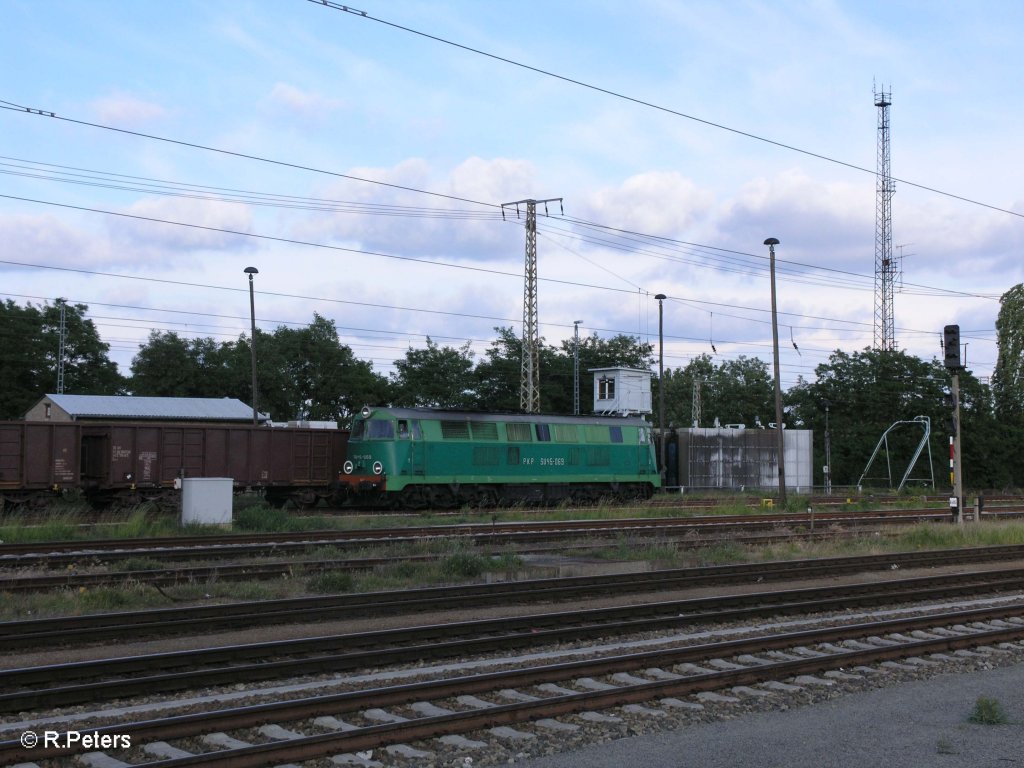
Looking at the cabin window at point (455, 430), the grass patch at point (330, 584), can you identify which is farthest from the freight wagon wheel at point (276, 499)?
the grass patch at point (330, 584)


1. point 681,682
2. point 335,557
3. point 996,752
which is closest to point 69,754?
point 681,682

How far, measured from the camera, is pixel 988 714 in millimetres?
8141

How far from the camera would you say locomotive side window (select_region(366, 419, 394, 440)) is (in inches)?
1211

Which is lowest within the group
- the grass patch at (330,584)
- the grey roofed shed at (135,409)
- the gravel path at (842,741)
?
the gravel path at (842,741)

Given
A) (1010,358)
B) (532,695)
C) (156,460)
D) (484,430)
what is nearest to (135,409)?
(156,460)

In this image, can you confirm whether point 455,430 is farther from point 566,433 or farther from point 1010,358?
point 1010,358

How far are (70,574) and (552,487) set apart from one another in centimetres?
2068

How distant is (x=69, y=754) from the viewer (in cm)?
686

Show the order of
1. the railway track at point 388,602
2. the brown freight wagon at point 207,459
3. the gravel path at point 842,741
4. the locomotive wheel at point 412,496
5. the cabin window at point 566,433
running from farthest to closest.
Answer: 1. the cabin window at point 566,433
2. the locomotive wheel at point 412,496
3. the brown freight wagon at point 207,459
4. the railway track at point 388,602
5. the gravel path at point 842,741

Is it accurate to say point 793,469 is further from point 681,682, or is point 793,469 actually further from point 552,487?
point 681,682

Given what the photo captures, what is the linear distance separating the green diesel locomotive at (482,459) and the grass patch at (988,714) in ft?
76.4

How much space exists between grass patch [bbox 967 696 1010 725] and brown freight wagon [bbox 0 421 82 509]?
25.2 metres

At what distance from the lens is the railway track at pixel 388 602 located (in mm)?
10844

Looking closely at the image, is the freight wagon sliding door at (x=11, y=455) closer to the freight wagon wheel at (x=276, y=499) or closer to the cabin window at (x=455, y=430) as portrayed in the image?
the freight wagon wheel at (x=276, y=499)
